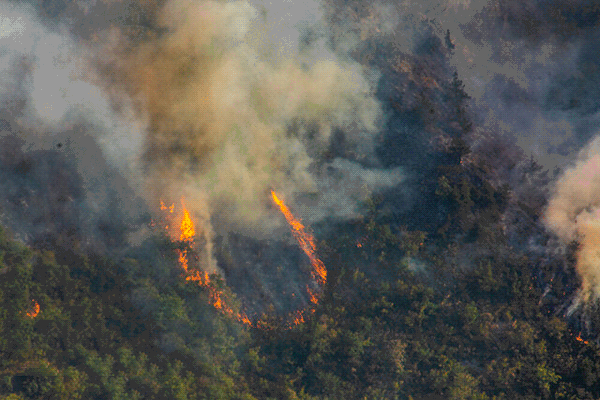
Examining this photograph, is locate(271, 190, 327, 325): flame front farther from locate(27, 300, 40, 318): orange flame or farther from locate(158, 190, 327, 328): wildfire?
locate(27, 300, 40, 318): orange flame

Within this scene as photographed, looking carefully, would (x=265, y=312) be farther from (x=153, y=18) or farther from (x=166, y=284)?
(x=153, y=18)

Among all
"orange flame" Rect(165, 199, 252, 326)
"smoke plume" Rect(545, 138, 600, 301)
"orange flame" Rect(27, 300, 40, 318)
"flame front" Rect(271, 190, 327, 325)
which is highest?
"smoke plume" Rect(545, 138, 600, 301)

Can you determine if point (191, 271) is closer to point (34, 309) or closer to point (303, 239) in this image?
point (303, 239)

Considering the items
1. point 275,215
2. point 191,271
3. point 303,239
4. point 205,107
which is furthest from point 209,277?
point 205,107

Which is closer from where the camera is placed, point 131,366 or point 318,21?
point 131,366

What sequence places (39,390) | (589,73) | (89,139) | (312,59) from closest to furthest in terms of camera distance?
(39,390) < (89,139) < (312,59) < (589,73)

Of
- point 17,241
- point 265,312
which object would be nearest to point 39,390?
point 17,241

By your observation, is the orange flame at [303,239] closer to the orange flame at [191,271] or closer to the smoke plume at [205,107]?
the smoke plume at [205,107]

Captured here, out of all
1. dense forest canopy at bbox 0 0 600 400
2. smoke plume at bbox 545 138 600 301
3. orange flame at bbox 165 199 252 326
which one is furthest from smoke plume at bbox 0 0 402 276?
smoke plume at bbox 545 138 600 301

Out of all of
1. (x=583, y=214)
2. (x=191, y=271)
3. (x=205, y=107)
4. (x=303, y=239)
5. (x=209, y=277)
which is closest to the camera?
(x=191, y=271)
